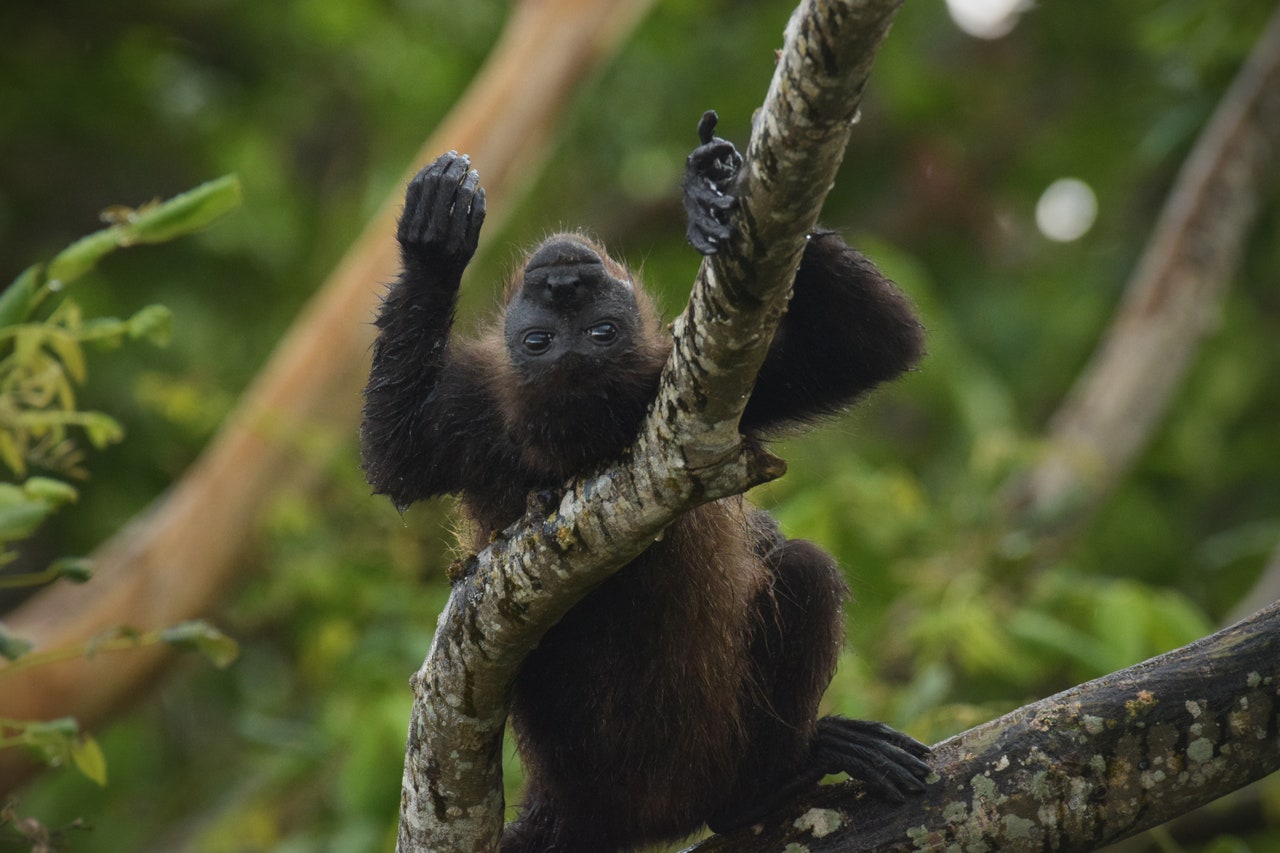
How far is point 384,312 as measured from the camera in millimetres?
4258

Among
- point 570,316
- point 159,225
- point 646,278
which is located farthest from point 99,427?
point 646,278

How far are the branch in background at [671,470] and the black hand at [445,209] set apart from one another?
83 cm

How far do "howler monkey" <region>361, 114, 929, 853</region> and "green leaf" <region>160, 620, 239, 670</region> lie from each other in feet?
2.14

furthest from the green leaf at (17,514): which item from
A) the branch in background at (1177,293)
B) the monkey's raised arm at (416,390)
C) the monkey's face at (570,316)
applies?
the branch in background at (1177,293)

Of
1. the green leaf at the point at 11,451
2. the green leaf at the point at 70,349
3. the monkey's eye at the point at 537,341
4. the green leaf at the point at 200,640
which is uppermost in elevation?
the monkey's eye at the point at 537,341

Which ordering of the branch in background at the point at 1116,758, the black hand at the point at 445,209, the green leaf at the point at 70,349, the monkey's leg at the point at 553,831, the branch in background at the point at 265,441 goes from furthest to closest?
the branch in background at the point at 265,441
the monkey's leg at the point at 553,831
the green leaf at the point at 70,349
the black hand at the point at 445,209
the branch in background at the point at 1116,758

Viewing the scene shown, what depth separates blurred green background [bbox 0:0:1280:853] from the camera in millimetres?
7496

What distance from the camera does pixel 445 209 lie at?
3.90 m

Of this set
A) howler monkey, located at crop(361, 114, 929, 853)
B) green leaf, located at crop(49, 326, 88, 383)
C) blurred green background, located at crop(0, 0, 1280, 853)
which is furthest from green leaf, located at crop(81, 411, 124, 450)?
blurred green background, located at crop(0, 0, 1280, 853)

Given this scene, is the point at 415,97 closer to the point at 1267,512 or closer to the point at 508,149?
the point at 508,149

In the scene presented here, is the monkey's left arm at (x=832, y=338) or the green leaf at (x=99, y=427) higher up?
the monkey's left arm at (x=832, y=338)

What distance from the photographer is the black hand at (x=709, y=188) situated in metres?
3.07

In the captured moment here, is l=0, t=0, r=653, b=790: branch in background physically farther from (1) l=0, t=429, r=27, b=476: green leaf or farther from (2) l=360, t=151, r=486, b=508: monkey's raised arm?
(1) l=0, t=429, r=27, b=476: green leaf

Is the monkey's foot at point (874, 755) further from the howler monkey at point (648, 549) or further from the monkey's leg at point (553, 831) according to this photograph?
the monkey's leg at point (553, 831)
